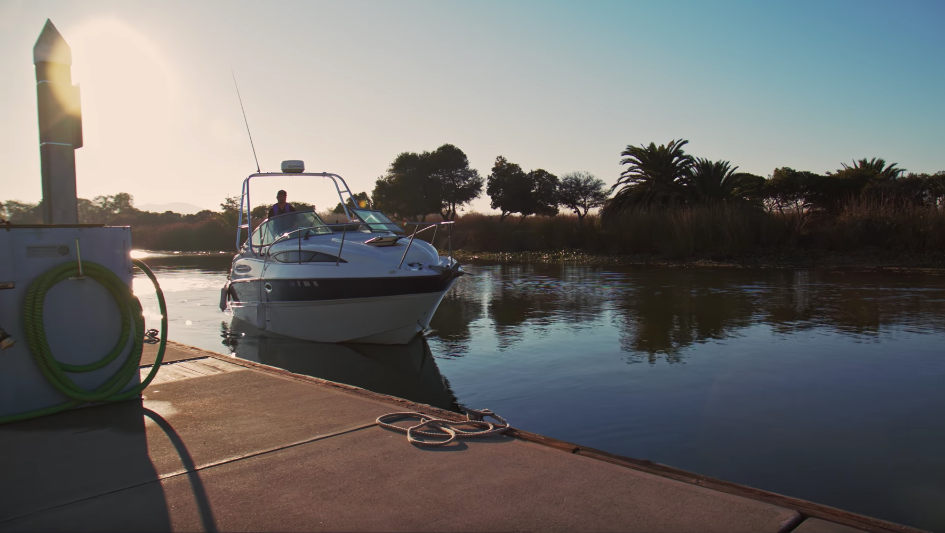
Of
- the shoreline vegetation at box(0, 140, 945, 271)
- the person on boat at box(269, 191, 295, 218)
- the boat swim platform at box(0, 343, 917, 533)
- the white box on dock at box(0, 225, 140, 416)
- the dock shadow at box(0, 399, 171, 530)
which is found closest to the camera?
the boat swim platform at box(0, 343, 917, 533)

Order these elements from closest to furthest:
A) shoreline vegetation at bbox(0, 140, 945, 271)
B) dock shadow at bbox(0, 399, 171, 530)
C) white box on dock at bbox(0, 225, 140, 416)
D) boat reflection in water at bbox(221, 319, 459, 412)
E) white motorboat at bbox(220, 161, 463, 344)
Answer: dock shadow at bbox(0, 399, 171, 530) < white box on dock at bbox(0, 225, 140, 416) < boat reflection in water at bbox(221, 319, 459, 412) < white motorboat at bbox(220, 161, 463, 344) < shoreline vegetation at bbox(0, 140, 945, 271)

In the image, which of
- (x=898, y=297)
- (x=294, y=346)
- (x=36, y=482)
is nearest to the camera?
(x=36, y=482)

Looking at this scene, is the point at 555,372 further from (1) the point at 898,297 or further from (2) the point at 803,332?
(1) the point at 898,297

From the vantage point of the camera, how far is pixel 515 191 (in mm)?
63688

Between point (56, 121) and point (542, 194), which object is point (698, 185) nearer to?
point (542, 194)

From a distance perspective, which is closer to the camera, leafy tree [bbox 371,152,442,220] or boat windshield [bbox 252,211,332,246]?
boat windshield [bbox 252,211,332,246]

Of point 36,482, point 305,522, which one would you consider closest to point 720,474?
point 305,522

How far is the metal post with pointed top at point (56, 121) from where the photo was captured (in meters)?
5.54

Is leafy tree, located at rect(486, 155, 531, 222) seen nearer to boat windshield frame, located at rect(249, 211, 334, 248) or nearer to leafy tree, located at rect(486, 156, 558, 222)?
leafy tree, located at rect(486, 156, 558, 222)

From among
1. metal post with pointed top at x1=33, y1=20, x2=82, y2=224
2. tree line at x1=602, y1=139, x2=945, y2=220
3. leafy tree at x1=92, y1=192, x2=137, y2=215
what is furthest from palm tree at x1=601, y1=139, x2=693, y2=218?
leafy tree at x1=92, y1=192, x2=137, y2=215

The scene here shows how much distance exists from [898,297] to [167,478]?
15604mm

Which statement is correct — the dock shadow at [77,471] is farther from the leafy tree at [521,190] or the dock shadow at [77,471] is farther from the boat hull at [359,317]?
the leafy tree at [521,190]

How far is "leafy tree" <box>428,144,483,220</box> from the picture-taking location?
6769cm

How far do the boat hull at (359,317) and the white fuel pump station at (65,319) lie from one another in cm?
468
